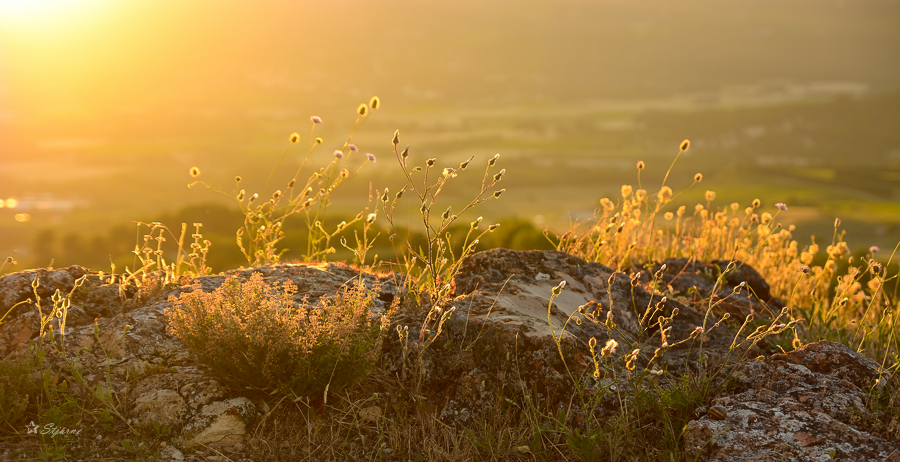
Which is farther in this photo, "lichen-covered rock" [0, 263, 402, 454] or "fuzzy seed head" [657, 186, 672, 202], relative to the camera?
"fuzzy seed head" [657, 186, 672, 202]

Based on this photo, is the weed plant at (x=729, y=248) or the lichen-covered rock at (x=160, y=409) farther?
the weed plant at (x=729, y=248)

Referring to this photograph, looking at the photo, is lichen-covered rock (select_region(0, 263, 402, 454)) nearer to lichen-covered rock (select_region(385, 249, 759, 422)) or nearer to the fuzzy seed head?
lichen-covered rock (select_region(385, 249, 759, 422))

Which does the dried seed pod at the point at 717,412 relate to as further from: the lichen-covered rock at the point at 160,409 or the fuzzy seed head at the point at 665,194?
the fuzzy seed head at the point at 665,194

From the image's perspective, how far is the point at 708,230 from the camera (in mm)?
7258

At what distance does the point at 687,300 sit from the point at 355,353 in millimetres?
3124

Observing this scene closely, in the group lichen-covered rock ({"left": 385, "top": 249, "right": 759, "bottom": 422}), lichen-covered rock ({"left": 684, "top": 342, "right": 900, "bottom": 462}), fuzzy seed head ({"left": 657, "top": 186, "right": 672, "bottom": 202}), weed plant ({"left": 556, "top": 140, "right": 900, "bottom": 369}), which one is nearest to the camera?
lichen-covered rock ({"left": 684, "top": 342, "right": 900, "bottom": 462})

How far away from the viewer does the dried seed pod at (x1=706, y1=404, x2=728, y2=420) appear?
3260 mm

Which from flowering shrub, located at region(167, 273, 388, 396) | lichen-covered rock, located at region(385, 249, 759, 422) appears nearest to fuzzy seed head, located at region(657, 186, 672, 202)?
lichen-covered rock, located at region(385, 249, 759, 422)

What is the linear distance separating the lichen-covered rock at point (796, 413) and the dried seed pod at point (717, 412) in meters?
0.02

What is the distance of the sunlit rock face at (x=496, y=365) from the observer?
127 inches

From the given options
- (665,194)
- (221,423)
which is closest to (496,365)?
(221,423)

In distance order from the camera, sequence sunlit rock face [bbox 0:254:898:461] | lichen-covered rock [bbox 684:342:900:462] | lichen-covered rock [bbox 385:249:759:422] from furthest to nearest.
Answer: lichen-covered rock [bbox 385:249:759:422] → sunlit rock face [bbox 0:254:898:461] → lichen-covered rock [bbox 684:342:900:462]

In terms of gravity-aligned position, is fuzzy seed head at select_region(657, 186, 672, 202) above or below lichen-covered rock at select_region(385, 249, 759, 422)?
above

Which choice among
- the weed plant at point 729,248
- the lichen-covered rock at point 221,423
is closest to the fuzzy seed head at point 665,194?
the weed plant at point 729,248
